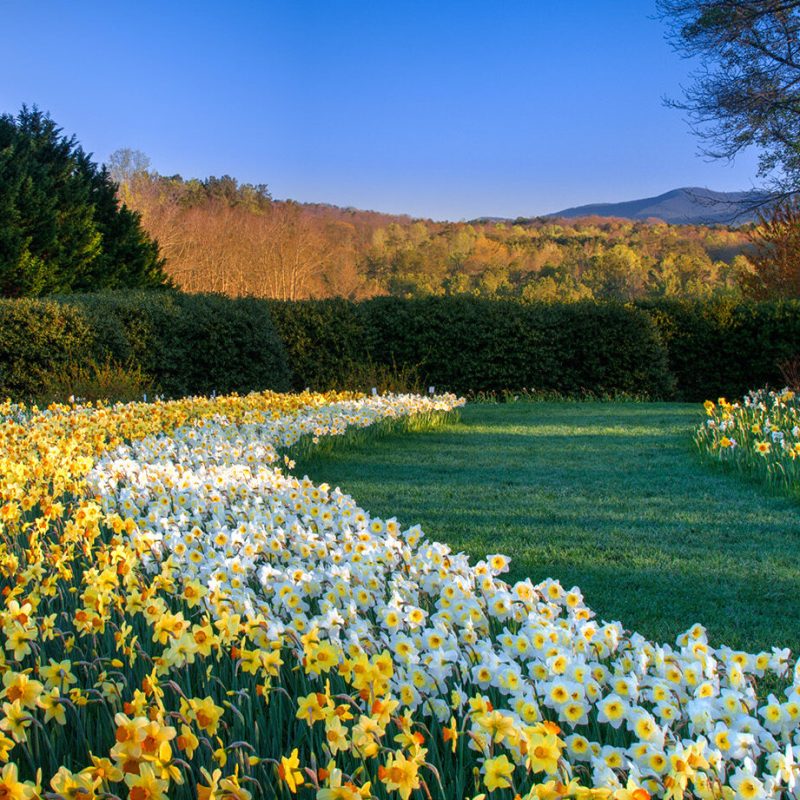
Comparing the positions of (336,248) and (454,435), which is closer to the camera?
(454,435)

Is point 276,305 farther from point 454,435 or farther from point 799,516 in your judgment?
point 799,516

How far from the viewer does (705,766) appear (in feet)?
4.35

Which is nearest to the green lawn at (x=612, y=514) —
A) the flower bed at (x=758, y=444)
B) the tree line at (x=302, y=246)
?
the flower bed at (x=758, y=444)

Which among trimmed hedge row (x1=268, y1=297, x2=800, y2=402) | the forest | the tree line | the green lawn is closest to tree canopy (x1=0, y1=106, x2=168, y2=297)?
the tree line

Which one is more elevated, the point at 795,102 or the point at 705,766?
the point at 795,102

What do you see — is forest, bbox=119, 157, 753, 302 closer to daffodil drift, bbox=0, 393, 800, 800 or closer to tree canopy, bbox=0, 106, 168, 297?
tree canopy, bbox=0, 106, 168, 297

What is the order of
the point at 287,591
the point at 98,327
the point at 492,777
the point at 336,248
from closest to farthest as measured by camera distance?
1. the point at 492,777
2. the point at 287,591
3. the point at 98,327
4. the point at 336,248

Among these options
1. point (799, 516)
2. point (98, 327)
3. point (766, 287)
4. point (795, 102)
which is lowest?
point (799, 516)

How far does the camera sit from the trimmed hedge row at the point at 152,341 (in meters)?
8.44

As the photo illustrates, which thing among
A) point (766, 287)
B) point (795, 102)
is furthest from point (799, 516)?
point (766, 287)

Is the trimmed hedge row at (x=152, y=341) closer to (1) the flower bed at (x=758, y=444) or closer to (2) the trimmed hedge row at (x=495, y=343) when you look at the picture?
(2) the trimmed hedge row at (x=495, y=343)

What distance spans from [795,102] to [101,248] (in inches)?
520

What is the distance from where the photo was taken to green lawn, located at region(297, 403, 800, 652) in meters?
3.17

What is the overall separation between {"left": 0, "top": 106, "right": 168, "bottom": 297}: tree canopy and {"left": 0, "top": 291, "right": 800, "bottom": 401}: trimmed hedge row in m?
4.15
